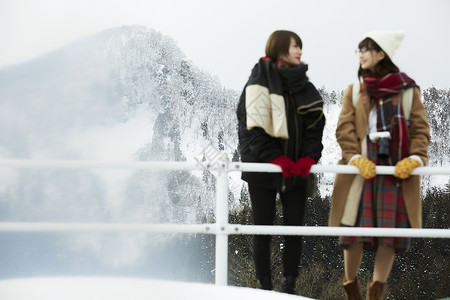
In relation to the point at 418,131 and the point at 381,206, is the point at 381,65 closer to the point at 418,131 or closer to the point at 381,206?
the point at 418,131

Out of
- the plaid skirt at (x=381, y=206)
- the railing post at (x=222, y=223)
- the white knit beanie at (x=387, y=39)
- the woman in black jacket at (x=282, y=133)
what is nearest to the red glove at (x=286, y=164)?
the woman in black jacket at (x=282, y=133)

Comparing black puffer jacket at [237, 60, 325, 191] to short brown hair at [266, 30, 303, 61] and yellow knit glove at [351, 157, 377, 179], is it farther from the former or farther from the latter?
yellow knit glove at [351, 157, 377, 179]

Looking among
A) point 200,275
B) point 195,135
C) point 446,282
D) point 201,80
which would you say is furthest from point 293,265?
point 201,80

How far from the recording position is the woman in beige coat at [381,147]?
2.31m

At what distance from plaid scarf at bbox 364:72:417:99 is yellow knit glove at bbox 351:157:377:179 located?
0.91 feet

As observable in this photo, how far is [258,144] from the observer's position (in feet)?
7.46

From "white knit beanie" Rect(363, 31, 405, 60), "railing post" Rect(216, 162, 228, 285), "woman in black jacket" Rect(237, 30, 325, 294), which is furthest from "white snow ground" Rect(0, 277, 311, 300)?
"white knit beanie" Rect(363, 31, 405, 60)

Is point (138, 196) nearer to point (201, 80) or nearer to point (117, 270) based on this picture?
point (117, 270)

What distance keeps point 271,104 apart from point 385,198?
566 millimetres

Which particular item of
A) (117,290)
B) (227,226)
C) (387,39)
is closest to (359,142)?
(387,39)

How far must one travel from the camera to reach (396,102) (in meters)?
2.33

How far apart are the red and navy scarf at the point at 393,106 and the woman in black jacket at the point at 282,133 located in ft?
0.73

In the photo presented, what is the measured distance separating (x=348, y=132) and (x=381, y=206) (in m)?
0.31

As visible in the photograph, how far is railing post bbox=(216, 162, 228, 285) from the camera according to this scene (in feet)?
7.09
